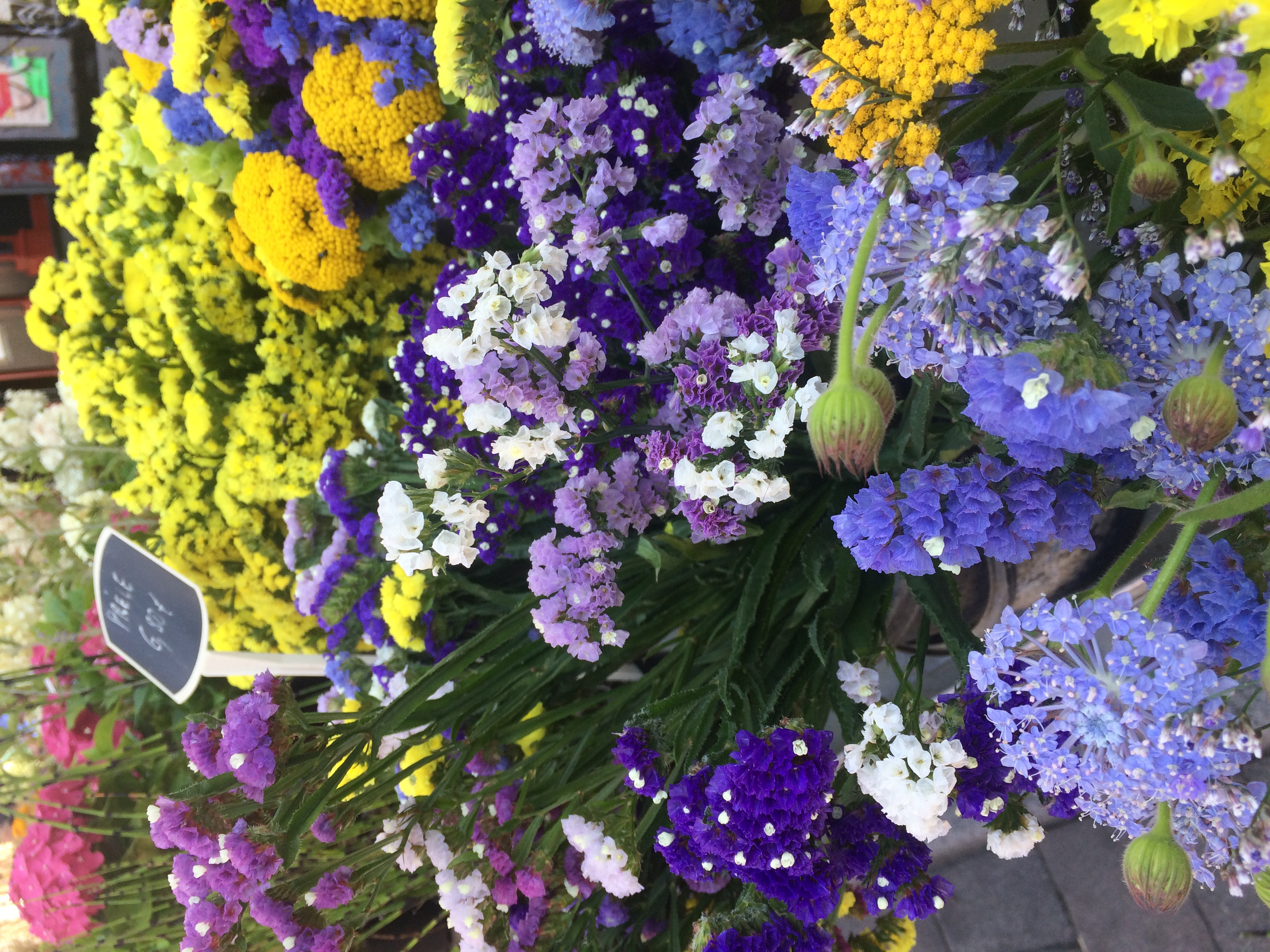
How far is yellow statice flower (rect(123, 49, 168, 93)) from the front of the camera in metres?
1.09

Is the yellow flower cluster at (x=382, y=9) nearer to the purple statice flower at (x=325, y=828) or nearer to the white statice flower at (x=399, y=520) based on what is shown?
the white statice flower at (x=399, y=520)

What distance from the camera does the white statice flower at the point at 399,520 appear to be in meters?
0.62

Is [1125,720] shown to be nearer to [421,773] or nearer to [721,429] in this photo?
[721,429]

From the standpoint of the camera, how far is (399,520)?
0.62 meters

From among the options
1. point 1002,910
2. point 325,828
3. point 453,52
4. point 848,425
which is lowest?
A: point 1002,910

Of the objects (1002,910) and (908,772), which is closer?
(908,772)

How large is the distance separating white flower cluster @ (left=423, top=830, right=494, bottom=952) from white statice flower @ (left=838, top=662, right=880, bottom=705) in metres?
0.35

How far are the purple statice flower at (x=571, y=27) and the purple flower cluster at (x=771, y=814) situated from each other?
21.9 inches

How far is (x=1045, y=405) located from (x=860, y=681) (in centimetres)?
31

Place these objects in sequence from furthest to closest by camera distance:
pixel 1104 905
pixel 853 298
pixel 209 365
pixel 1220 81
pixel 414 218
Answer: pixel 1104 905 < pixel 209 365 < pixel 414 218 < pixel 853 298 < pixel 1220 81

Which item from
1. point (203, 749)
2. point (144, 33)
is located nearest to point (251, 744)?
point (203, 749)

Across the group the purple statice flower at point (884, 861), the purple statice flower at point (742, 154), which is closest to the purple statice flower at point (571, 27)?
the purple statice flower at point (742, 154)

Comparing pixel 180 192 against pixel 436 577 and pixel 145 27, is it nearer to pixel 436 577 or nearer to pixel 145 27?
pixel 145 27

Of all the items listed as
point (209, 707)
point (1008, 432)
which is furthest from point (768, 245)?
point (209, 707)
